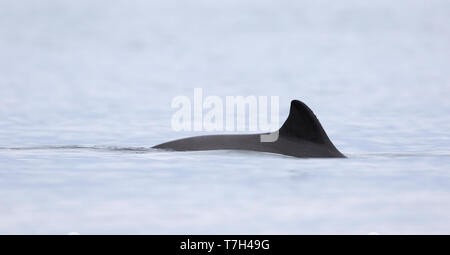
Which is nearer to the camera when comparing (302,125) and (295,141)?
(302,125)

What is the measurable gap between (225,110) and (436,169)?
997 inches

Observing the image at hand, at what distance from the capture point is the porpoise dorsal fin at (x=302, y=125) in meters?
22.6

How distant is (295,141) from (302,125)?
0.45 m

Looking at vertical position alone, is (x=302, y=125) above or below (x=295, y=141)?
above

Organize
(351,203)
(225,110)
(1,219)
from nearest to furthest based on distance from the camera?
1. (1,219)
2. (351,203)
3. (225,110)

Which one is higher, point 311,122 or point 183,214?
point 311,122

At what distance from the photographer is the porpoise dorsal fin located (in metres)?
22.6

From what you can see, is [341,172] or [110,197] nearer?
[110,197]

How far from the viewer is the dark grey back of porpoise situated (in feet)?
74.4

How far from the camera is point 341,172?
69.4 feet

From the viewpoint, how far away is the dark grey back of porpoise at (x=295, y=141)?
2269cm

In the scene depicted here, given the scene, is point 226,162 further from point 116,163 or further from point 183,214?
point 183,214

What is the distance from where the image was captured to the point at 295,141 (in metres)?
23.0

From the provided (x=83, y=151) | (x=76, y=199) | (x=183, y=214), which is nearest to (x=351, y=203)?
(x=183, y=214)
